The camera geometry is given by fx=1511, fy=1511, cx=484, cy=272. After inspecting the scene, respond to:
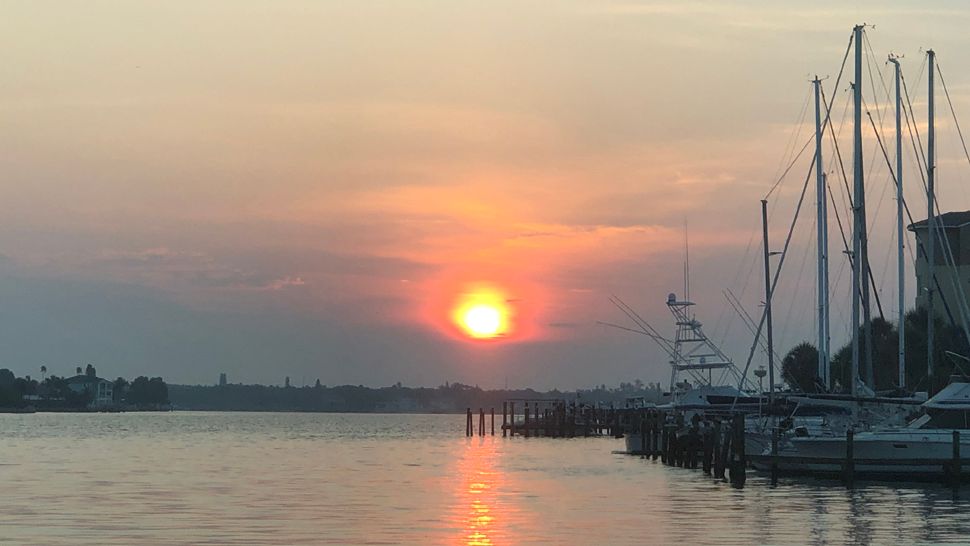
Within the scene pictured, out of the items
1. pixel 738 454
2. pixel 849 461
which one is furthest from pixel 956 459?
pixel 738 454

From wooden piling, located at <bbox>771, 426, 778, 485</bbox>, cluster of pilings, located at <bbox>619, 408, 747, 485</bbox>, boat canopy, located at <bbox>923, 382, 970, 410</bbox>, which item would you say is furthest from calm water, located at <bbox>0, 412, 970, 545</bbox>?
boat canopy, located at <bbox>923, 382, 970, 410</bbox>

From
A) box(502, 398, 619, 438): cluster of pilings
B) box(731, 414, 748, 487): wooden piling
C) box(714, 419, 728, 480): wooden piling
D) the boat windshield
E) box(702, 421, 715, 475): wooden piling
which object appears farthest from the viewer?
box(502, 398, 619, 438): cluster of pilings

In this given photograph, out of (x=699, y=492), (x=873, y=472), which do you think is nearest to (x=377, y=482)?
(x=699, y=492)

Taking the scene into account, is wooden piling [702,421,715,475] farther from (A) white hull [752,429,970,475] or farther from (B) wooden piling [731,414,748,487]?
(A) white hull [752,429,970,475]

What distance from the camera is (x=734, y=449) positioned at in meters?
57.3

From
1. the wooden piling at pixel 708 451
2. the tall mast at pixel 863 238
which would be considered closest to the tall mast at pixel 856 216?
the tall mast at pixel 863 238

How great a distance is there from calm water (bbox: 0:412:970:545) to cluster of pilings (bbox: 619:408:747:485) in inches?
38.0

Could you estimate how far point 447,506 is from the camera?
50.4 m

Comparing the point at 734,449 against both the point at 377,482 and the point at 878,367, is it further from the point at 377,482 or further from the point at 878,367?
the point at 878,367

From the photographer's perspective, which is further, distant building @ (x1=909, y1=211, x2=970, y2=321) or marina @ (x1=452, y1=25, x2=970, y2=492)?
distant building @ (x1=909, y1=211, x2=970, y2=321)

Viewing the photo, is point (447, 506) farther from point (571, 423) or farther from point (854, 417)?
point (571, 423)

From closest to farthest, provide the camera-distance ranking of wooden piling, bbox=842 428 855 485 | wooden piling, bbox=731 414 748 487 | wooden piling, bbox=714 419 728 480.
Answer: wooden piling, bbox=842 428 855 485 < wooden piling, bbox=731 414 748 487 < wooden piling, bbox=714 419 728 480

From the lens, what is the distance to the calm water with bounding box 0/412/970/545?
131 ft

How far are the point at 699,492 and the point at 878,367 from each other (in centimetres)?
3963
